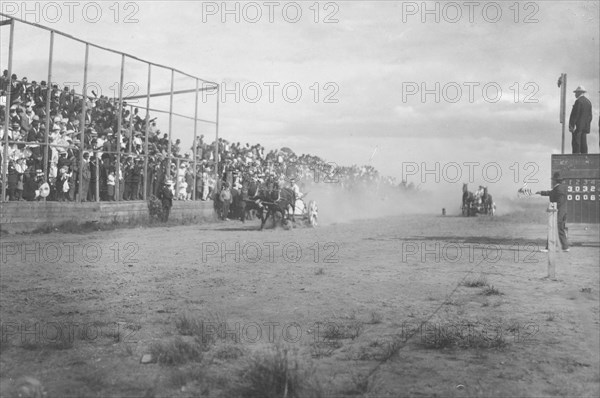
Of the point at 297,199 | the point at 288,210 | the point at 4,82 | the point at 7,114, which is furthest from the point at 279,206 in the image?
the point at 4,82

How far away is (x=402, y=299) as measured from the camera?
880 cm

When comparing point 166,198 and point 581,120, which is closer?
point 581,120

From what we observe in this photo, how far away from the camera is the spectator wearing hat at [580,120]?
1611 cm

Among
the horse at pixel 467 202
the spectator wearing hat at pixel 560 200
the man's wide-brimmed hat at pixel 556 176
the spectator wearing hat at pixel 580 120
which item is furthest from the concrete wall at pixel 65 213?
the horse at pixel 467 202

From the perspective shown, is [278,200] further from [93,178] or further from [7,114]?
[7,114]

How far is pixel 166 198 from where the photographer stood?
24.3 meters

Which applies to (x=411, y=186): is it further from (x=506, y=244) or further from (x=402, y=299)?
(x=402, y=299)

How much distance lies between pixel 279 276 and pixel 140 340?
4.56m

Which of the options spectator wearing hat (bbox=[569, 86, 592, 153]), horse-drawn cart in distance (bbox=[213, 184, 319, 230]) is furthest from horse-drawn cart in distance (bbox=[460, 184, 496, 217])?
spectator wearing hat (bbox=[569, 86, 592, 153])

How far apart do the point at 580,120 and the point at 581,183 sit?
1.75 m

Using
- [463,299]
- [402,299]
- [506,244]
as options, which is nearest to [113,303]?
[402,299]

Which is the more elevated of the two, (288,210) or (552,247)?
(288,210)

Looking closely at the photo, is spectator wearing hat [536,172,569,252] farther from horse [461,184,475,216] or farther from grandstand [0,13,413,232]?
horse [461,184,475,216]

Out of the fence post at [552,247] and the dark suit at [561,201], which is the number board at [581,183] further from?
the fence post at [552,247]
